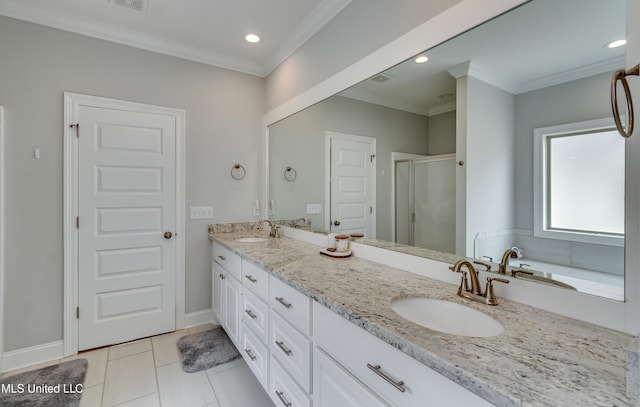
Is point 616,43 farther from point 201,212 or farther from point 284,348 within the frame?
point 201,212

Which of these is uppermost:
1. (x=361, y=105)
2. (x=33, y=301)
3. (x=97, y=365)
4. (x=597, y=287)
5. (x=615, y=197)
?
(x=361, y=105)

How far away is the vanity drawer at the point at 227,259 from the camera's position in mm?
2159

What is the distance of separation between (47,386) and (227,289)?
4.14 feet

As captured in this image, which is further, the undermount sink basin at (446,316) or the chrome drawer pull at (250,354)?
the chrome drawer pull at (250,354)

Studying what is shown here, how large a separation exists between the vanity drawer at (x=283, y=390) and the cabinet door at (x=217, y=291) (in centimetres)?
106

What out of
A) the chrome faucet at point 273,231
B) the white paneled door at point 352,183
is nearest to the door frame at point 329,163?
the white paneled door at point 352,183

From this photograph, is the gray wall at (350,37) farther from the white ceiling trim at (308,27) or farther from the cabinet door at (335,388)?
the cabinet door at (335,388)

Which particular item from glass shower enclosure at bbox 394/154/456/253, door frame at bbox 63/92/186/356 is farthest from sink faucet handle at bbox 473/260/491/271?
door frame at bbox 63/92/186/356

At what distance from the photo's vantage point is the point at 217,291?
2670 mm

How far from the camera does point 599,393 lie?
617 mm

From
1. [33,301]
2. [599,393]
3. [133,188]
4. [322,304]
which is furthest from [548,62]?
[33,301]

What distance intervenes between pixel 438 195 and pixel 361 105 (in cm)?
87

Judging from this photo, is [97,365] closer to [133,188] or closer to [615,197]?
[133,188]

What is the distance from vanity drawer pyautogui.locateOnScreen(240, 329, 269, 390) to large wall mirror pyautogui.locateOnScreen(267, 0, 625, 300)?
3.15 feet
